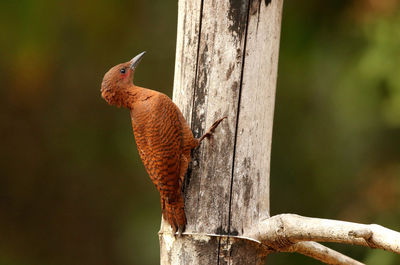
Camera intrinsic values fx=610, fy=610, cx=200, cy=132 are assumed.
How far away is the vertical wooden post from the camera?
2.63m

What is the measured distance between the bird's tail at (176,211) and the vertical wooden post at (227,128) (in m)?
0.03

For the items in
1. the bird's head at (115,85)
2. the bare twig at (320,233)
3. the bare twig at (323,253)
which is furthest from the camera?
the bird's head at (115,85)

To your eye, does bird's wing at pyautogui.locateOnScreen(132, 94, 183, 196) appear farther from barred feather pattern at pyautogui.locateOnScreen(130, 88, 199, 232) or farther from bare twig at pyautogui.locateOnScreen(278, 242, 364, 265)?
bare twig at pyautogui.locateOnScreen(278, 242, 364, 265)

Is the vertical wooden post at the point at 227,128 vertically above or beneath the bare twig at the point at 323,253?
above

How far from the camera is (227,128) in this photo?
2672 mm

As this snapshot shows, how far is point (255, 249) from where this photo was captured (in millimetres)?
2648

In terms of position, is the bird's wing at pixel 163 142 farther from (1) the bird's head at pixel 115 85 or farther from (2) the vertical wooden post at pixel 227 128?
(1) the bird's head at pixel 115 85

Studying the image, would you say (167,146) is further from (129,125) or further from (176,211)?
(129,125)

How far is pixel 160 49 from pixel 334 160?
7.18 ft

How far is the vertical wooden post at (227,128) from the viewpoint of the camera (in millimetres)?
2635

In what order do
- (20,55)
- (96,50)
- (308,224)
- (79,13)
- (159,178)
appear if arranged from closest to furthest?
(308,224)
(159,178)
(20,55)
(79,13)
(96,50)

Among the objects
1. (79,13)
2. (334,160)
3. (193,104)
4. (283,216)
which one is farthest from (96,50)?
(283,216)

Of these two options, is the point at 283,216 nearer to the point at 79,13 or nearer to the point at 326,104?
the point at 326,104

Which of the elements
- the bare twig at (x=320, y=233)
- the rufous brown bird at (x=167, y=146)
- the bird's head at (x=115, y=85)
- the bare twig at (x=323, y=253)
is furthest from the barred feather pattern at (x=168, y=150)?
the bare twig at (x=323, y=253)
